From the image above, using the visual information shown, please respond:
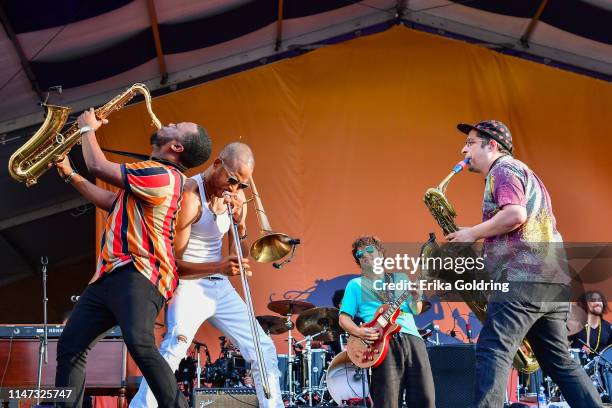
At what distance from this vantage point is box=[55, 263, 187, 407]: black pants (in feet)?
14.2

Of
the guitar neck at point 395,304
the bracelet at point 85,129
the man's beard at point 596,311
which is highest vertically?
the bracelet at point 85,129

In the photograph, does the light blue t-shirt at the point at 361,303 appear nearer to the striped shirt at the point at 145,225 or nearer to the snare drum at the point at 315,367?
the striped shirt at the point at 145,225

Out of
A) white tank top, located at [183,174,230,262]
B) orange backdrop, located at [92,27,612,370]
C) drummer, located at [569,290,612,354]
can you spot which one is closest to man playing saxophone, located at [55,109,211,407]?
white tank top, located at [183,174,230,262]

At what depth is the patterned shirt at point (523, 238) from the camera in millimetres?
5027

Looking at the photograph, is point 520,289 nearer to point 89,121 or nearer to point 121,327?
point 121,327

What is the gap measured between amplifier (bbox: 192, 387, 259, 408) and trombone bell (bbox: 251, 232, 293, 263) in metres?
1.85

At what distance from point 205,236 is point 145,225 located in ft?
3.93

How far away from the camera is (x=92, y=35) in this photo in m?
10.7

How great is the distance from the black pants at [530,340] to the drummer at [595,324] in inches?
231

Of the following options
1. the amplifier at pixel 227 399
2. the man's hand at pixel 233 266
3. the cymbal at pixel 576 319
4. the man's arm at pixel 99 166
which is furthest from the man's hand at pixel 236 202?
the cymbal at pixel 576 319

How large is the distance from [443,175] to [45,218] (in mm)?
7693

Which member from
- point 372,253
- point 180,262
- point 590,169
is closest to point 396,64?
point 590,169

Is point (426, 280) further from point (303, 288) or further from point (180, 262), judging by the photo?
point (303, 288)

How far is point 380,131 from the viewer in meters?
12.6
